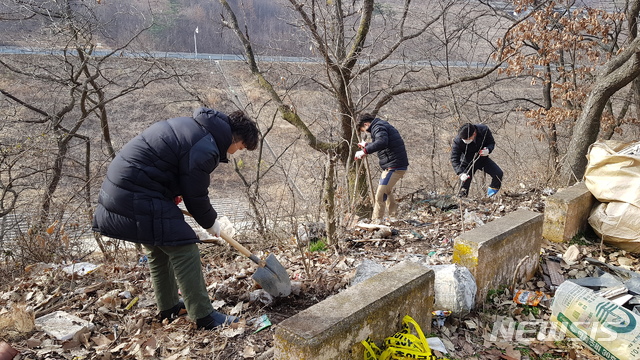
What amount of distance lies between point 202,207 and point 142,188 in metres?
0.40

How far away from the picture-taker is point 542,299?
353cm

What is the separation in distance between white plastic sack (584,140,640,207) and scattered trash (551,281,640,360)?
1.80 meters

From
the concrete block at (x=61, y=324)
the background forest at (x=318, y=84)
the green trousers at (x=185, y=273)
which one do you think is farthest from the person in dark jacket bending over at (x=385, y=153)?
the concrete block at (x=61, y=324)

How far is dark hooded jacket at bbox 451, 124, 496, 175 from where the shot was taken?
7.20 m

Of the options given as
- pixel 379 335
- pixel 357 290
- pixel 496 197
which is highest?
pixel 357 290

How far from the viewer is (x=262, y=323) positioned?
10.2 feet

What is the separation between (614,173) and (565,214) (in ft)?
2.03

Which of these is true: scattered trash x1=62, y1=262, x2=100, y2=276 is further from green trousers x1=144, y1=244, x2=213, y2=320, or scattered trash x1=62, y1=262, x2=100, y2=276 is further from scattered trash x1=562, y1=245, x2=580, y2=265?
scattered trash x1=562, y1=245, x2=580, y2=265

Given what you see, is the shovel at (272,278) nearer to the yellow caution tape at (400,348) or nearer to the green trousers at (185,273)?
the green trousers at (185,273)

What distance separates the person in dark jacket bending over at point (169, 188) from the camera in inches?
113

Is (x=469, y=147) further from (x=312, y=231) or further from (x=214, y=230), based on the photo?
(x=214, y=230)

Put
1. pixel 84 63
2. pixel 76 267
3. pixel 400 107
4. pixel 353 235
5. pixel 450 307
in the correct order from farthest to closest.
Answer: pixel 400 107 < pixel 84 63 < pixel 353 235 < pixel 76 267 < pixel 450 307

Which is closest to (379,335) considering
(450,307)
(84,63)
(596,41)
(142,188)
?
(450,307)

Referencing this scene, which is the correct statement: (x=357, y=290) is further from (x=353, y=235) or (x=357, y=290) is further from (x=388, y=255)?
(x=353, y=235)
